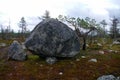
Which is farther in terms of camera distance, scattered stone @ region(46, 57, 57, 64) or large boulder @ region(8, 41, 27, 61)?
large boulder @ region(8, 41, 27, 61)

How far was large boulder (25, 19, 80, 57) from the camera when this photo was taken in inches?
1184

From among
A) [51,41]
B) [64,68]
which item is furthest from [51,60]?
[64,68]

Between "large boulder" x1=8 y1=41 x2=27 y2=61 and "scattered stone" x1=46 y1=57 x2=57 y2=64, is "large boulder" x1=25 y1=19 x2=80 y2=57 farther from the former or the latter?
"large boulder" x1=8 y1=41 x2=27 y2=61

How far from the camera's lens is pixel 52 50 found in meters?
30.0

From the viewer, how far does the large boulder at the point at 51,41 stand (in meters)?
30.1

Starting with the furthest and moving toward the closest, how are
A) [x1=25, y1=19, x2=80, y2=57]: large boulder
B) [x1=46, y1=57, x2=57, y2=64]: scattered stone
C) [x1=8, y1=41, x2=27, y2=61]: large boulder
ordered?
[x1=8, y1=41, x2=27, y2=61]: large boulder
[x1=25, y1=19, x2=80, y2=57]: large boulder
[x1=46, y1=57, x2=57, y2=64]: scattered stone

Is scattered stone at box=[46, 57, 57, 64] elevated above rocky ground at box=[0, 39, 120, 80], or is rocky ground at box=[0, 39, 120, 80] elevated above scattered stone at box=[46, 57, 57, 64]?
scattered stone at box=[46, 57, 57, 64]

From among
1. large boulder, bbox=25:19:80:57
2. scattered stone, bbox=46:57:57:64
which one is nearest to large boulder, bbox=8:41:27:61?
large boulder, bbox=25:19:80:57

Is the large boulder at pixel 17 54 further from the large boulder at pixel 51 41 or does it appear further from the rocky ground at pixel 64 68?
the large boulder at pixel 51 41

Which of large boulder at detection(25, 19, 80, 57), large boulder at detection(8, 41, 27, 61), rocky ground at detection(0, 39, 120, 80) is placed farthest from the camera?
large boulder at detection(8, 41, 27, 61)

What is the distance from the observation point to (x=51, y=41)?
3020cm

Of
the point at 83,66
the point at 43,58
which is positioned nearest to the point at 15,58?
the point at 43,58

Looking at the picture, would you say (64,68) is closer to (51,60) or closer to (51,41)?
(51,60)

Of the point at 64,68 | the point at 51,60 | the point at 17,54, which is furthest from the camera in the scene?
the point at 17,54
